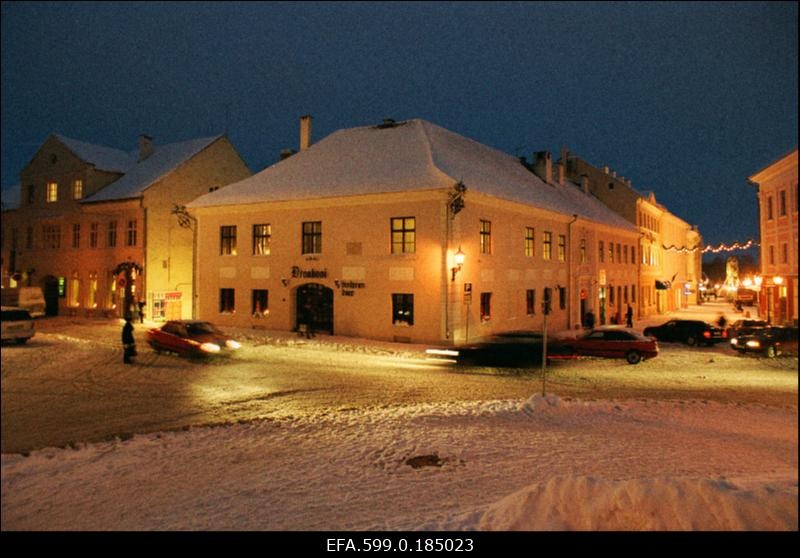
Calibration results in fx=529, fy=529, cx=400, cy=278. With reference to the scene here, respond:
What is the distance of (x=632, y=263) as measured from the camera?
44.0m

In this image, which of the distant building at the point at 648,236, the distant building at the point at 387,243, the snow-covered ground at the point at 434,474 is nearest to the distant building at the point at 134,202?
the distant building at the point at 387,243

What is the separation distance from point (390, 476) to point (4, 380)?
450 centimetres

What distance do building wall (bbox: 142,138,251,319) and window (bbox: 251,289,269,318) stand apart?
12.5ft

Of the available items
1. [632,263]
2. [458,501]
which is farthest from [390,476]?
[632,263]

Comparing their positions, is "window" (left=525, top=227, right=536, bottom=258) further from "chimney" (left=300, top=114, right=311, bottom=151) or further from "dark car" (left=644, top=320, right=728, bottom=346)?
"chimney" (left=300, top=114, right=311, bottom=151)

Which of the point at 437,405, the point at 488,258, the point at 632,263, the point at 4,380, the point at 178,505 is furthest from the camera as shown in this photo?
the point at 632,263

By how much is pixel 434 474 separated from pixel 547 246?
81.4 ft

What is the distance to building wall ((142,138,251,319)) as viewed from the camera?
2906 centimetres

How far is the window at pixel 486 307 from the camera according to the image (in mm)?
24359

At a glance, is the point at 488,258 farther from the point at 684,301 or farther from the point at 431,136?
the point at 684,301

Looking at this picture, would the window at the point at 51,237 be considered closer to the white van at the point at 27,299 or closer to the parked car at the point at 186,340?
the white van at the point at 27,299

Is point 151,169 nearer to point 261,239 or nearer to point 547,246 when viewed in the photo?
point 261,239

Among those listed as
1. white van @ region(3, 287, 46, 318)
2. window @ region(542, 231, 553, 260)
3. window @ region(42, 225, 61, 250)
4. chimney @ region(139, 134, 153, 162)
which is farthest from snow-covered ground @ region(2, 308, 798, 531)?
chimney @ region(139, 134, 153, 162)

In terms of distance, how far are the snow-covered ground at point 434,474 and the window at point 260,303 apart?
16.9 metres
